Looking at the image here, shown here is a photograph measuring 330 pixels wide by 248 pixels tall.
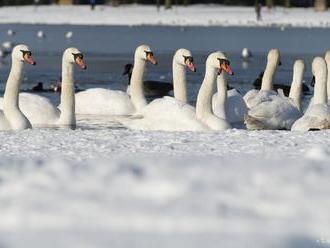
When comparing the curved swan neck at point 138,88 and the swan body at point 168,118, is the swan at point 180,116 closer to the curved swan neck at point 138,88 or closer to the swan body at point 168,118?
the swan body at point 168,118

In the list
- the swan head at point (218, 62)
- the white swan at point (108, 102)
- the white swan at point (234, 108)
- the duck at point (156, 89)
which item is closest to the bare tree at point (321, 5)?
the duck at point (156, 89)

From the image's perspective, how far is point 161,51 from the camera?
35094mm

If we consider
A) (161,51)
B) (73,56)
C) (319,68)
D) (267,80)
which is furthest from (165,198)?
(161,51)

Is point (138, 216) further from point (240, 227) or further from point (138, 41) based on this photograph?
point (138, 41)

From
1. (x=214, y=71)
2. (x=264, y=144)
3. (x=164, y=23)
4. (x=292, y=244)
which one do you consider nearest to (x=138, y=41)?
(x=164, y=23)

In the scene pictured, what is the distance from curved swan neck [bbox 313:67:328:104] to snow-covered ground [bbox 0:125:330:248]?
6.27 m

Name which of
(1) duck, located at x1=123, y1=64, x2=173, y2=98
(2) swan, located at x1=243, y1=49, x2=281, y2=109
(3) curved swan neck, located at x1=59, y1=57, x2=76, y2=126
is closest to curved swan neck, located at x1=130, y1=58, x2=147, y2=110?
(2) swan, located at x1=243, y1=49, x2=281, y2=109

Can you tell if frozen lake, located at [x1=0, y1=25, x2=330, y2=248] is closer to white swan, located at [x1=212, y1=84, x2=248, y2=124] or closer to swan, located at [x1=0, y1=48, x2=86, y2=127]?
swan, located at [x1=0, y1=48, x2=86, y2=127]

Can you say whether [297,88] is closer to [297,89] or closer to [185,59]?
[297,89]

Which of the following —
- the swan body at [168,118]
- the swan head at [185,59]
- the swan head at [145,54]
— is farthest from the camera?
the swan head at [145,54]

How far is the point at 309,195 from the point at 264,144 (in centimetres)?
210

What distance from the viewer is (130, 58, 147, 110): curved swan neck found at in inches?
595

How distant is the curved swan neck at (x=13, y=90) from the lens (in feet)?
38.3

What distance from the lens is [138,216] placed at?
534 cm
